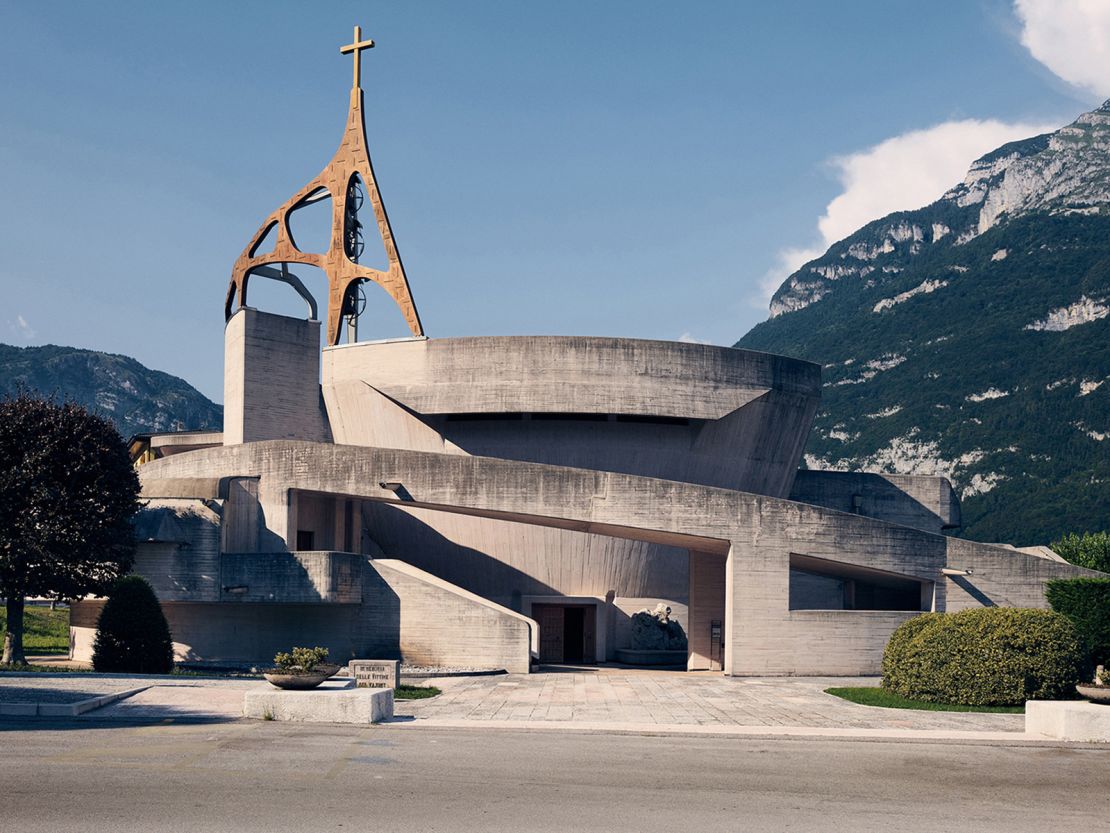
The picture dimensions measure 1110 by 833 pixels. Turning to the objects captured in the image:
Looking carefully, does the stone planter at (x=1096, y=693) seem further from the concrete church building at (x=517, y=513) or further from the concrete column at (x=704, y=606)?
the concrete column at (x=704, y=606)

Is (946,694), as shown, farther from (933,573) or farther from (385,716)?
(385,716)

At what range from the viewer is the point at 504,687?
1033 inches

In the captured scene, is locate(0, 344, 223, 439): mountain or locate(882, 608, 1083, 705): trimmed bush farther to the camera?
locate(0, 344, 223, 439): mountain

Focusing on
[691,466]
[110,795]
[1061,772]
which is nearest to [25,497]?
[110,795]

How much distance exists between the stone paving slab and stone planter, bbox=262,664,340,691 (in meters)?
1.78

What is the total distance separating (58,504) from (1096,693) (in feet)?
73.1

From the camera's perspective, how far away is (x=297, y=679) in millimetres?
19125

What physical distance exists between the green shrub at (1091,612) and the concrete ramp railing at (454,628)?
42.6 ft

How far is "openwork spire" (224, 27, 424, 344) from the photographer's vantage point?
4347 centimetres

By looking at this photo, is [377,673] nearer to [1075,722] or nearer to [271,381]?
[1075,722]

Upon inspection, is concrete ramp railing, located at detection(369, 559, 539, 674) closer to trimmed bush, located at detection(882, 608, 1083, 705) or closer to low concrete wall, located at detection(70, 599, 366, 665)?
low concrete wall, located at detection(70, 599, 366, 665)

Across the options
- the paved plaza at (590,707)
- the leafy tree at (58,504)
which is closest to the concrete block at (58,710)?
the paved plaza at (590,707)

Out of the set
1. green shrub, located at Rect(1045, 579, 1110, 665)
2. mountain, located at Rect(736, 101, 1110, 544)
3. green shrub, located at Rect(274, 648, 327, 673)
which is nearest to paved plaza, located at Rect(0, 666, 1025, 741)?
green shrub, located at Rect(274, 648, 327, 673)

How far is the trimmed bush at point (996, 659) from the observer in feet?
74.5
